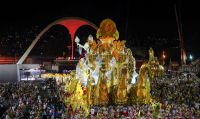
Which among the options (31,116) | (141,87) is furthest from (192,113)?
(31,116)

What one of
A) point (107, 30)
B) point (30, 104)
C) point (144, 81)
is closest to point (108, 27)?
point (107, 30)

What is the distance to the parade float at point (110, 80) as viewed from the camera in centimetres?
1823

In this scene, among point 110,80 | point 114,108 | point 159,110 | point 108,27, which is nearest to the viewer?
point 159,110

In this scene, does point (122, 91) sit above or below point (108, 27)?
below

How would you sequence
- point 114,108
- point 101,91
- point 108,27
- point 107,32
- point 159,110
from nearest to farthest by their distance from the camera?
point 159,110
point 114,108
point 101,91
point 107,32
point 108,27

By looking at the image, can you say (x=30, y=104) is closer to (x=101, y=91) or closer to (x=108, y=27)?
(x=101, y=91)

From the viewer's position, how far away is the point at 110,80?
18734 mm

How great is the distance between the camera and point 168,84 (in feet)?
82.5

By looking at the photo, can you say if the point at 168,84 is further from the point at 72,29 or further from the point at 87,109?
the point at 72,29

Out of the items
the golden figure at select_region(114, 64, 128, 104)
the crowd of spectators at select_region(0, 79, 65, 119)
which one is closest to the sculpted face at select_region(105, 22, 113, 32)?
the golden figure at select_region(114, 64, 128, 104)

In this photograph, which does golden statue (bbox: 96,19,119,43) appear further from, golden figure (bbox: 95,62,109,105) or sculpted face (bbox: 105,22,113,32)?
golden figure (bbox: 95,62,109,105)

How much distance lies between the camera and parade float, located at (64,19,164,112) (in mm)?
18234

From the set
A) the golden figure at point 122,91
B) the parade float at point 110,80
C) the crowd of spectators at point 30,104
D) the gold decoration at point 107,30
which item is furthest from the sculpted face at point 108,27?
the crowd of spectators at point 30,104

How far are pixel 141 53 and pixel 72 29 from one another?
13550 mm
